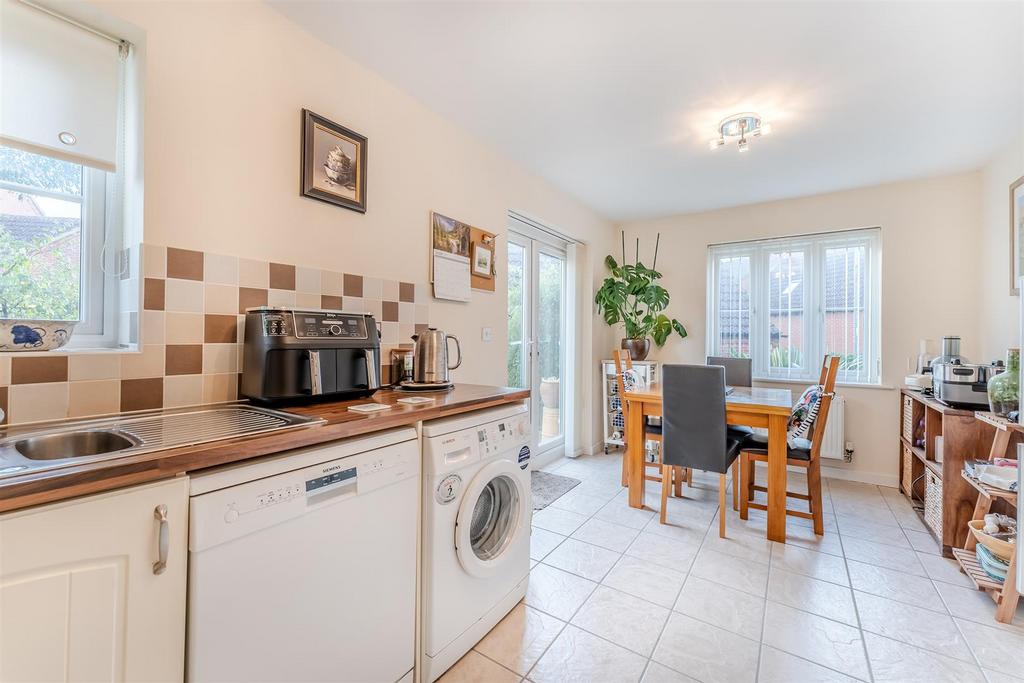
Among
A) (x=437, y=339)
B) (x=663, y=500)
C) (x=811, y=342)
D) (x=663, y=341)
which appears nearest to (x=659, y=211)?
(x=663, y=341)

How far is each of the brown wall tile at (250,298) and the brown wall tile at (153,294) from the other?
22 centimetres

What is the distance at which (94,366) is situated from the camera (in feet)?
3.84

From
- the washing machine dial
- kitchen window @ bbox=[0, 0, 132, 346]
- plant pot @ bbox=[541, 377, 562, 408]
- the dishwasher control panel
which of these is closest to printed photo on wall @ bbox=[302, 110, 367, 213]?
kitchen window @ bbox=[0, 0, 132, 346]

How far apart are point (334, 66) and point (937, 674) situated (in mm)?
3201

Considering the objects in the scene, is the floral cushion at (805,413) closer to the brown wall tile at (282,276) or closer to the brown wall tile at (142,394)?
the brown wall tile at (282,276)

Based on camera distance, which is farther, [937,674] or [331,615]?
[937,674]

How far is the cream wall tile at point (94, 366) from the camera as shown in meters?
1.14

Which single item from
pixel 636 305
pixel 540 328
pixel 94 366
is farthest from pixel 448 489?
pixel 636 305

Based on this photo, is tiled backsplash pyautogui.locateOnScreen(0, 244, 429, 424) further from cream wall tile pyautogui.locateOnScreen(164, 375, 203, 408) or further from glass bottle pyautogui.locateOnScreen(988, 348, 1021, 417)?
glass bottle pyautogui.locateOnScreen(988, 348, 1021, 417)

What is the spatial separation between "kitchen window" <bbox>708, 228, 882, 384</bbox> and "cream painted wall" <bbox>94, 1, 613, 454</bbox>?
275cm

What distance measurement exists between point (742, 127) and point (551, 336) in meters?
2.15

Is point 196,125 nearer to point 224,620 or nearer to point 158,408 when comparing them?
point 158,408

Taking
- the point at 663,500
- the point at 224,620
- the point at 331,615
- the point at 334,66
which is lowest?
the point at 663,500

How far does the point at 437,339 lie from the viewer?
187cm
